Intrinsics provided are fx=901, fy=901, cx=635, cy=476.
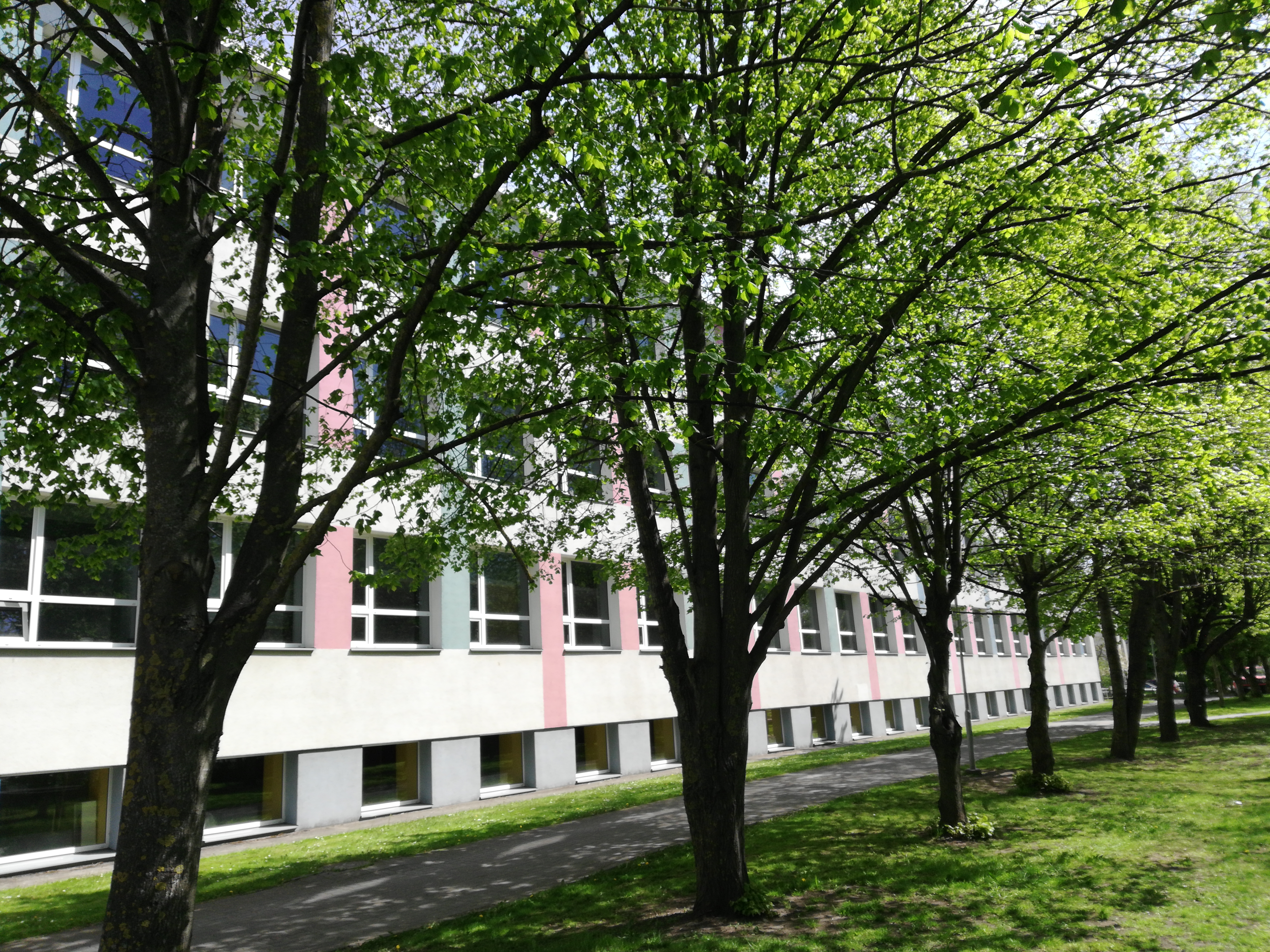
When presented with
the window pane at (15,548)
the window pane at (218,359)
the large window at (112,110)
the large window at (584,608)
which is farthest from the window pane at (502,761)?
the large window at (112,110)

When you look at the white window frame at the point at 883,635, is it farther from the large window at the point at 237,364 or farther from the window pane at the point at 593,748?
the large window at the point at 237,364

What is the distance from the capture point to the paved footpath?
7.65m

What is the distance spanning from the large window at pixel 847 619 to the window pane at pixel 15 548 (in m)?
22.6

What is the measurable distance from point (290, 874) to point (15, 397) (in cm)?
619

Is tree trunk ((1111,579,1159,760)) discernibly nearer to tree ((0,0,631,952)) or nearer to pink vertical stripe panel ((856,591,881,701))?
pink vertical stripe panel ((856,591,881,701))

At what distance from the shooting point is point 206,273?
5727mm

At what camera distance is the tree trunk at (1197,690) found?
2581 centimetres

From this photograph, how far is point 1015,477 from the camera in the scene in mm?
11008

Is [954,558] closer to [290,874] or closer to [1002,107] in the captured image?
[1002,107]

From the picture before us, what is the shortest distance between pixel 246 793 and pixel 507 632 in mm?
5926

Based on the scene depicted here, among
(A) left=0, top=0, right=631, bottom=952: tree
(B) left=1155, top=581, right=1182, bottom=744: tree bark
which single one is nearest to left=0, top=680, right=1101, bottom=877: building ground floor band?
(A) left=0, top=0, right=631, bottom=952: tree

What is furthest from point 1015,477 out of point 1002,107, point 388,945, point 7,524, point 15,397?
point 7,524

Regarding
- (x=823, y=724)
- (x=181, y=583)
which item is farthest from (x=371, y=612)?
(x=823, y=724)

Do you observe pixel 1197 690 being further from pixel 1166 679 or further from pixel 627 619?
pixel 627 619
